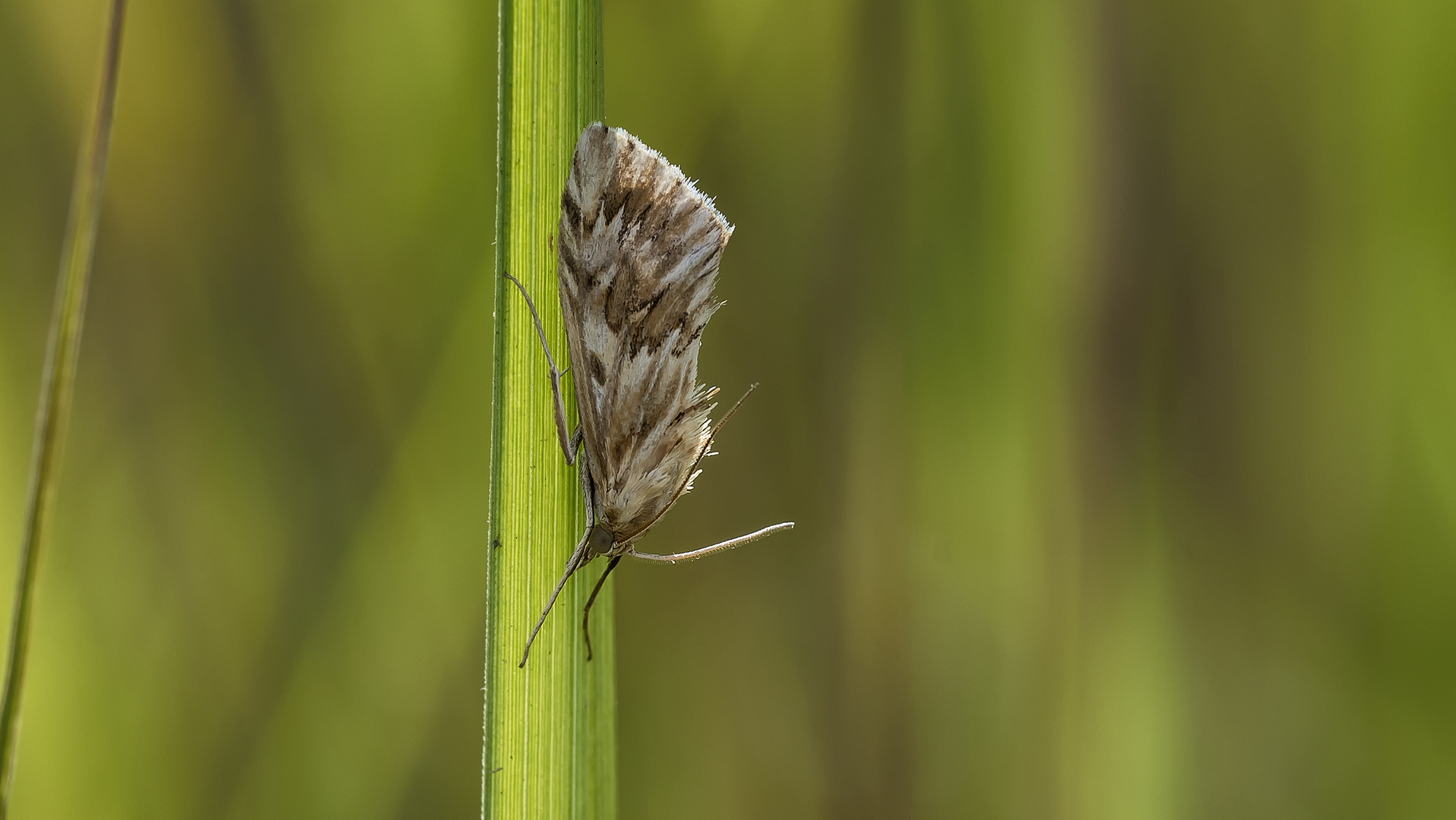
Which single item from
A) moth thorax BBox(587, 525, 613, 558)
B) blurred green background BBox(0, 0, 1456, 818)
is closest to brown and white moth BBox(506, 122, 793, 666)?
moth thorax BBox(587, 525, 613, 558)

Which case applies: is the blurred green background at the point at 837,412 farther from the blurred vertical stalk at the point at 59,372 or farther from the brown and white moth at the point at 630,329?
the blurred vertical stalk at the point at 59,372

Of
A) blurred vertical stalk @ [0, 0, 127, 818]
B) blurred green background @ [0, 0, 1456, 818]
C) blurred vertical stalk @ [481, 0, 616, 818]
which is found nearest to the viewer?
blurred vertical stalk @ [0, 0, 127, 818]

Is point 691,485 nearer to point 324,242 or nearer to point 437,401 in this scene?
point 437,401

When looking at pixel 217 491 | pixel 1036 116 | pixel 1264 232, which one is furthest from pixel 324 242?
pixel 1264 232

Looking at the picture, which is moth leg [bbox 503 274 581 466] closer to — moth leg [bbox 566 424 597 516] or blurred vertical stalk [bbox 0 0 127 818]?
moth leg [bbox 566 424 597 516]

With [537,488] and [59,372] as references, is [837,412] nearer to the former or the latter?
[537,488]

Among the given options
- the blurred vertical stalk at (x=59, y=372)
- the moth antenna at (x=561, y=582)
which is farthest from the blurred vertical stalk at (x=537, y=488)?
the blurred vertical stalk at (x=59, y=372)

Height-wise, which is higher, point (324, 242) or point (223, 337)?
point (324, 242)
